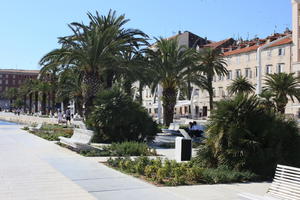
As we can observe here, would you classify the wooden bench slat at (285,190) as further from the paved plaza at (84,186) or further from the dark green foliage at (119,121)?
the dark green foliage at (119,121)

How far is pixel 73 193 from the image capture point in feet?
26.6

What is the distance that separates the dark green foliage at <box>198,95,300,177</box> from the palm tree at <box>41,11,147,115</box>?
52.9 feet

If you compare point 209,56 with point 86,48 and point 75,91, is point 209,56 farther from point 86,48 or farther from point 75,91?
point 86,48

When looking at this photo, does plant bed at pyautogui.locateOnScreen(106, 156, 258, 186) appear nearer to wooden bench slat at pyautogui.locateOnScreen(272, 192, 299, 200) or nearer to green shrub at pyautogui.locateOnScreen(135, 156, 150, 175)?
green shrub at pyautogui.locateOnScreen(135, 156, 150, 175)

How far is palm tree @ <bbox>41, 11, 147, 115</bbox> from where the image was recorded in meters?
26.6

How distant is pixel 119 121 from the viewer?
64.1 feet

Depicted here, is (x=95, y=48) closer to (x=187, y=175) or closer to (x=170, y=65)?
(x=170, y=65)

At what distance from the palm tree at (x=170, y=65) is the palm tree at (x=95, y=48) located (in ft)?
10.4

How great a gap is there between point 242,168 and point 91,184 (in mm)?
3849

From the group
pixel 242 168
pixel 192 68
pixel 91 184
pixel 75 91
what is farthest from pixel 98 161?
pixel 75 91

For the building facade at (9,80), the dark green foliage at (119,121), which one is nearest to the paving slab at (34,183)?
the dark green foliage at (119,121)

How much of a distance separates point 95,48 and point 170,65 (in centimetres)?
796

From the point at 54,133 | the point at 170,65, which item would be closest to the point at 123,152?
the point at 54,133

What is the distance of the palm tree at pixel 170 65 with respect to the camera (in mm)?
32281
